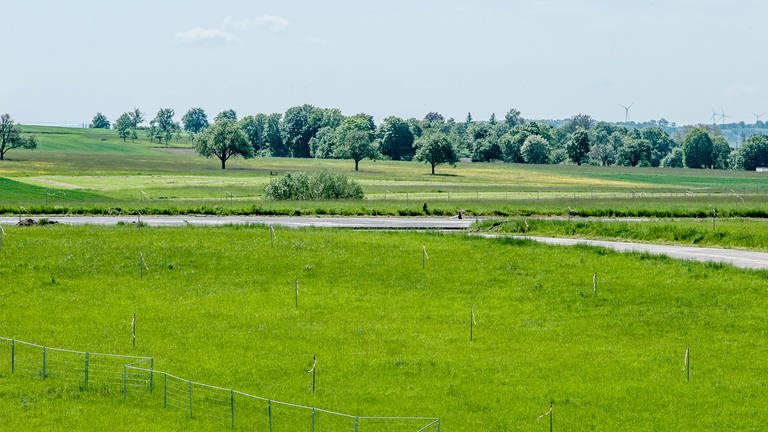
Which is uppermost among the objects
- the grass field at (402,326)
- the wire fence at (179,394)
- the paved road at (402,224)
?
the paved road at (402,224)

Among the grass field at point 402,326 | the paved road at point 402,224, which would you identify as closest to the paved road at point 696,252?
the paved road at point 402,224

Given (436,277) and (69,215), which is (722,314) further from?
(69,215)

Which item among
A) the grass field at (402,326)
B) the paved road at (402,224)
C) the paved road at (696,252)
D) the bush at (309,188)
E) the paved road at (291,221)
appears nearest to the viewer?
the grass field at (402,326)

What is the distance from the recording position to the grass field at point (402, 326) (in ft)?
130

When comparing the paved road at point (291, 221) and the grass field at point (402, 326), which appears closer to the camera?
the grass field at point (402, 326)

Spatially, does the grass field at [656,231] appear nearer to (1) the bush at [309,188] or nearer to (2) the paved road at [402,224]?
(2) the paved road at [402,224]

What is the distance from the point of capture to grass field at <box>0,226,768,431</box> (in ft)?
130

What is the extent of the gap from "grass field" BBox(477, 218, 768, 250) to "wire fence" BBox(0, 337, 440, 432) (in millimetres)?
50667

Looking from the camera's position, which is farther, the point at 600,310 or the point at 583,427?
the point at 600,310

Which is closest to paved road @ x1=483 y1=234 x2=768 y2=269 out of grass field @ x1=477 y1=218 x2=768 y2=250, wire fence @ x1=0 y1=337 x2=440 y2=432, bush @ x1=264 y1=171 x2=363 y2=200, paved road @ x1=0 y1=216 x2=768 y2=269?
paved road @ x1=0 y1=216 x2=768 y2=269

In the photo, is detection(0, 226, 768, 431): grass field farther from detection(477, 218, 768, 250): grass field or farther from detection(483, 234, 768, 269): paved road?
detection(477, 218, 768, 250): grass field

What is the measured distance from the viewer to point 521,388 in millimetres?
41656

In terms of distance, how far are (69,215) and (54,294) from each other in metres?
49.2

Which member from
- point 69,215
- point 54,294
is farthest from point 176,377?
point 69,215
